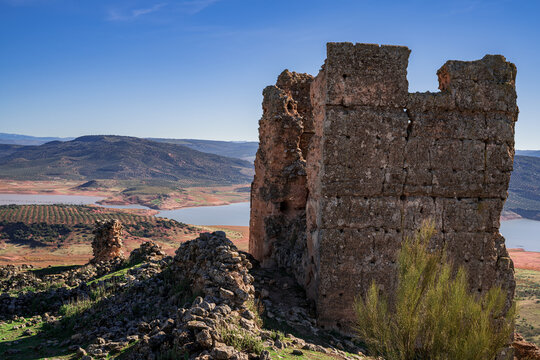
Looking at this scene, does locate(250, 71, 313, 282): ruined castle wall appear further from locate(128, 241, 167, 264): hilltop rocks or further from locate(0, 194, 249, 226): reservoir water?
locate(0, 194, 249, 226): reservoir water

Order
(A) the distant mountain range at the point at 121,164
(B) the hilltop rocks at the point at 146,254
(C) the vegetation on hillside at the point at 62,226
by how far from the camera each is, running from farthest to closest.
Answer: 1. (A) the distant mountain range at the point at 121,164
2. (C) the vegetation on hillside at the point at 62,226
3. (B) the hilltop rocks at the point at 146,254

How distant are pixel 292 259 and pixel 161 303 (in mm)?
3214

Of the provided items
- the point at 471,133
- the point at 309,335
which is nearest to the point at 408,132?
the point at 471,133

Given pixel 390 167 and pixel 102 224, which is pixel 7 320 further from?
pixel 390 167

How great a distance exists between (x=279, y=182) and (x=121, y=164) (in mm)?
129230

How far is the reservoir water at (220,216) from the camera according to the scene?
195 ft

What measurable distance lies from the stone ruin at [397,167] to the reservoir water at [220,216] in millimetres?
51338

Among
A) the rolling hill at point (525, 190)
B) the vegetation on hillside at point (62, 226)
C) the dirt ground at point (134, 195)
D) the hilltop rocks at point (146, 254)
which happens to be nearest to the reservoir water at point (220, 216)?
the dirt ground at point (134, 195)

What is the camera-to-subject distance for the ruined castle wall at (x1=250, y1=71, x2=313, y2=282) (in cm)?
1059

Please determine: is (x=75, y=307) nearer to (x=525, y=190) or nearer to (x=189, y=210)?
(x=189, y=210)

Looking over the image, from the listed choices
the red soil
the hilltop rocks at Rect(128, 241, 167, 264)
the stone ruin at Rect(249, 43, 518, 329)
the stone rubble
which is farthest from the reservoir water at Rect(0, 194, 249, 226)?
the stone ruin at Rect(249, 43, 518, 329)

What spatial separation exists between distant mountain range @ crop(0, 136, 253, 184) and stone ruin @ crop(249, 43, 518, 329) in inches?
4540

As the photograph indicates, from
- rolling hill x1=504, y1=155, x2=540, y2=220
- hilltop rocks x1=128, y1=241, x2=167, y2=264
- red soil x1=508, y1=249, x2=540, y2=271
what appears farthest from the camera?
rolling hill x1=504, y1=155, x2=540, y2=220

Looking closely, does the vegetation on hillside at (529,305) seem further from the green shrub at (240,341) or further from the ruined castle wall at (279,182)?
the green shrub at (240,341)
